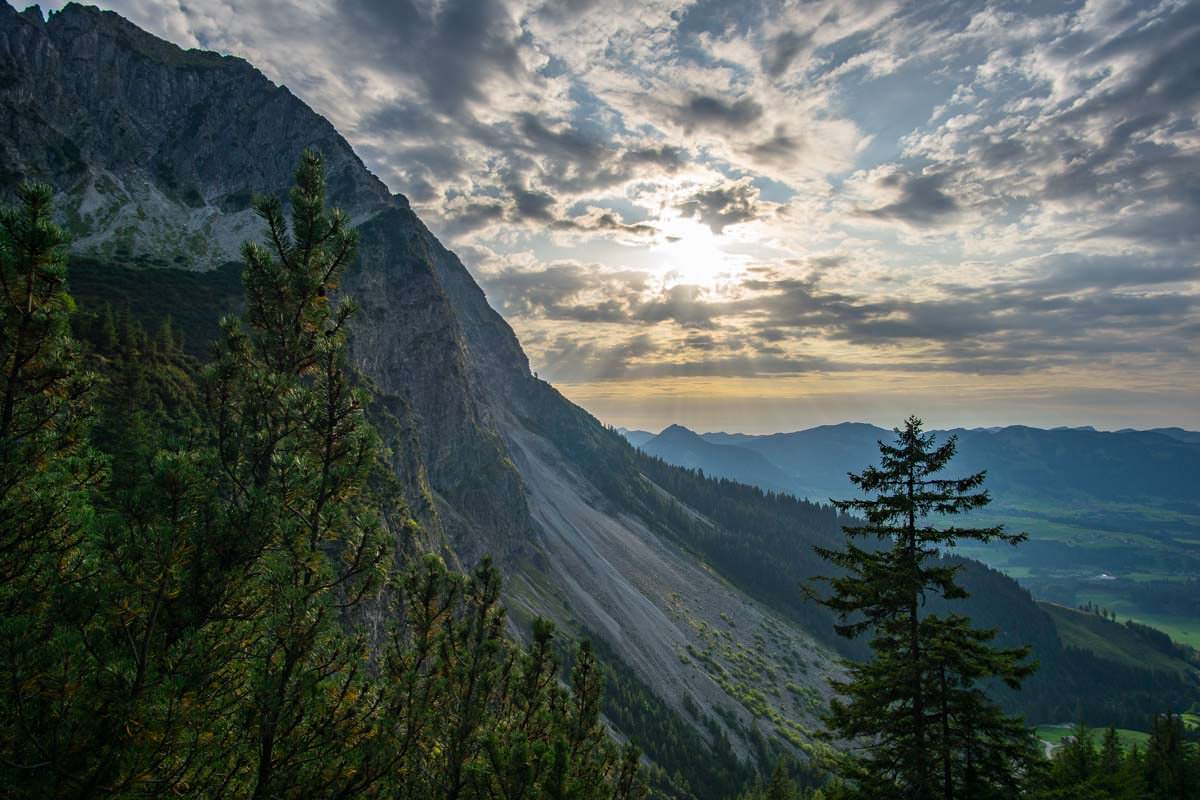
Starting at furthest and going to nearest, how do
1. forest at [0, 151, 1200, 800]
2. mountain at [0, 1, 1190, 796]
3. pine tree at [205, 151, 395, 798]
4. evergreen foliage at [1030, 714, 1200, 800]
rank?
mountain at [0, 1, 1190, 796] < evergreen foliage at [1030, 714, 1200, 800] < pine tree at [205, 151, 395, 798] < forest at [0, 151, 1200, 800]

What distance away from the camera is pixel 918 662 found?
1334 centimetres

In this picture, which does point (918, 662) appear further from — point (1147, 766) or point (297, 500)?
point (1147, 766)

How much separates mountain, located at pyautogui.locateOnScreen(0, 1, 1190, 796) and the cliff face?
1.67 feet

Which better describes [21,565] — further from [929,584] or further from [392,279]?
[392,279]

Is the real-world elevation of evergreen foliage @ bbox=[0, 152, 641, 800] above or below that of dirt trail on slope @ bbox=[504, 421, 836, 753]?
above

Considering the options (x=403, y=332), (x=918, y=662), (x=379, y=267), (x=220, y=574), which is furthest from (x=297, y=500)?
(x=379, y=267)

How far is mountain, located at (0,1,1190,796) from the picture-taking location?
9319 cm

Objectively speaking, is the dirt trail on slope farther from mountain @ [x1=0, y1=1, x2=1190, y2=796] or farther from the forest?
the forest

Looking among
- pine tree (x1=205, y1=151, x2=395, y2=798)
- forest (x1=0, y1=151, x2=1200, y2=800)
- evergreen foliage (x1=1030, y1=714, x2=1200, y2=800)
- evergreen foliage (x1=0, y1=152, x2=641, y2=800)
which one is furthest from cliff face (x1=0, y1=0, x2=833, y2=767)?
pine tree (x1=205, y1=151, x2=395, y2=798)

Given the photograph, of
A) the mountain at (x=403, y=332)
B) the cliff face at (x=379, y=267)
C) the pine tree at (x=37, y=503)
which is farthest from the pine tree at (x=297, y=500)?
the cliff face at (x=379, y=267)

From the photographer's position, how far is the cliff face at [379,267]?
109m

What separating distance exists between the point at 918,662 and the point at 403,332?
126m

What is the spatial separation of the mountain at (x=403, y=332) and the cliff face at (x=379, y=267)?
1.67ft

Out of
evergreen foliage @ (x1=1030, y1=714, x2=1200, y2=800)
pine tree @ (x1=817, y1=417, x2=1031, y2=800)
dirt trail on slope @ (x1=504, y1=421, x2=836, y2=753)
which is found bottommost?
dirt trail on slope @ (x1=504, y1=421, x2=836, y2=753)
